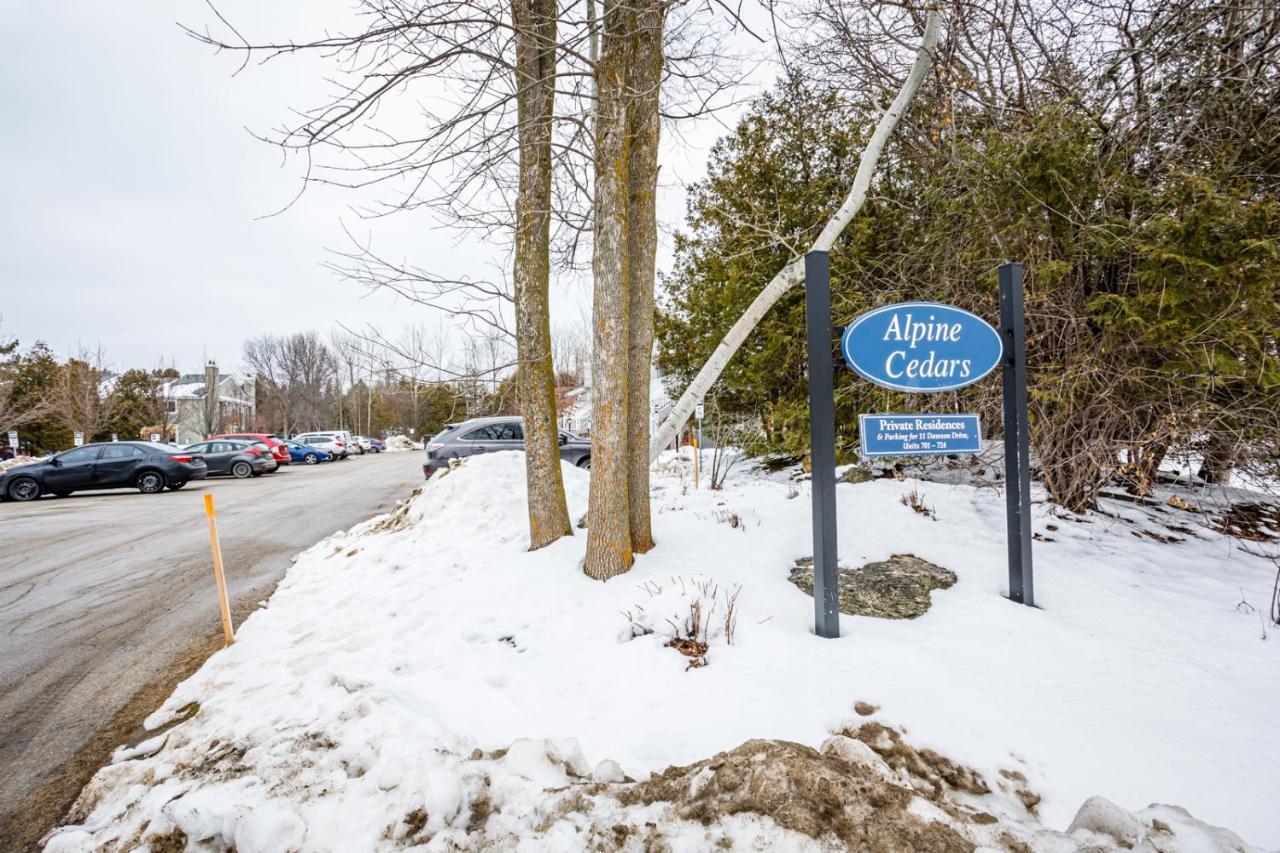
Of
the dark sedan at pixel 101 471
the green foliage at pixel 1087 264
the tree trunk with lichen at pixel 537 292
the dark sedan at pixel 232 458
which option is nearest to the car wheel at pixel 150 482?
the dark sedan at pixel 101 471

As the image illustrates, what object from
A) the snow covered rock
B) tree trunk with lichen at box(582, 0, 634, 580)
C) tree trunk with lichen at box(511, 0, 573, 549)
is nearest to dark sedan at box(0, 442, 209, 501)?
tree trunk with lichen at box(511, 0, 573, 549)

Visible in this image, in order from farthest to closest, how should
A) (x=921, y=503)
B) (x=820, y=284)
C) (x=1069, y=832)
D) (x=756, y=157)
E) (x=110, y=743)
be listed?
(x=756, y=157)
(x=921, y=503)
(x=820, y=284)
(x=110, y=743)
(x=1069, y=832)

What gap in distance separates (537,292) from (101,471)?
16660 mm

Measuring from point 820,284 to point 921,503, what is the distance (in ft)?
11.5

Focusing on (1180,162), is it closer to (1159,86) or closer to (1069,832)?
(1159,86)

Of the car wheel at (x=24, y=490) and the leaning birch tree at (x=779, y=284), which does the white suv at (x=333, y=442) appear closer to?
the car wheel at (x=24, y=490)

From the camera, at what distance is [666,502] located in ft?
21.8

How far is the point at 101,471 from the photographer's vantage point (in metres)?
13.7

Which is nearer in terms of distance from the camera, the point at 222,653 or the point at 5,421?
the point at 222,653

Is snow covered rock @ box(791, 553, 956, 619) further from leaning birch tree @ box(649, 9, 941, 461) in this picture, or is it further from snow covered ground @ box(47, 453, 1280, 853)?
leaning birch tree @ box(649, 9, 941, 461)

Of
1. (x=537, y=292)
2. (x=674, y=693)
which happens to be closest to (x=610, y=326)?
(x=537, y=292)

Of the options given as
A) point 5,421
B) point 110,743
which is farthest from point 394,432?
point 110,743

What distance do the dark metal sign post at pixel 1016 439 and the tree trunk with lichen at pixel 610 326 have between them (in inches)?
116

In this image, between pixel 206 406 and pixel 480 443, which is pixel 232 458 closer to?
pixel 480 443
